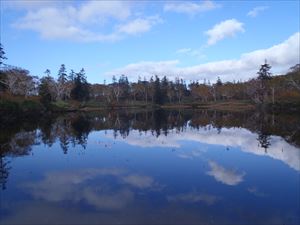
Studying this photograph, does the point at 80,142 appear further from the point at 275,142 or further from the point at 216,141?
the point at 275,142

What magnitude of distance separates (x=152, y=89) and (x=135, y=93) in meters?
9.06

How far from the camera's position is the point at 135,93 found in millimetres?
149500

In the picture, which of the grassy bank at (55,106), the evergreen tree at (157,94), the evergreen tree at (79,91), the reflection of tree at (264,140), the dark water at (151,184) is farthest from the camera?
the evergreen tree at (157,94)

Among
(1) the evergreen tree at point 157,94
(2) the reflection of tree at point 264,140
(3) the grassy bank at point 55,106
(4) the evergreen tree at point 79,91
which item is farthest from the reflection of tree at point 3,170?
(1) the evergreen tree at point 157,94

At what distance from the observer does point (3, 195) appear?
13336 mm

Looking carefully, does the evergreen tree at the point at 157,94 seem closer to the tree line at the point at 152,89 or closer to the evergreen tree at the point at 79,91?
the tree line at the point at 152,89

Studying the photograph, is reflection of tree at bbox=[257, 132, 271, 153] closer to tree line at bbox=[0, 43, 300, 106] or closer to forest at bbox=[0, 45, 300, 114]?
forest at bbox=[0, 45, 300, 114]

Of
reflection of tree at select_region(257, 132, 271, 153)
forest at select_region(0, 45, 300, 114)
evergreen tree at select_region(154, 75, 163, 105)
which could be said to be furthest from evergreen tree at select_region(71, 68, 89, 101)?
A: reflection of tree at select_region(257, 132, 271, 153)

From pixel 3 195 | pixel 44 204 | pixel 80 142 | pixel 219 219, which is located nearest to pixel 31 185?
pixel 3 195

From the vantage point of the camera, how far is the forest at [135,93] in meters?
73.2

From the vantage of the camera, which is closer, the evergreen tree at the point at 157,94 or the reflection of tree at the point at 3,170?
the reflection of tree at the point at 3,170

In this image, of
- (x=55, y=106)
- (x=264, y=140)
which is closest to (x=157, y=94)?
(x=55, y=106)

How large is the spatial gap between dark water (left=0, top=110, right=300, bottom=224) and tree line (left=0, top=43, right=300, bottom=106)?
178ft

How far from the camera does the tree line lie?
299 ft
